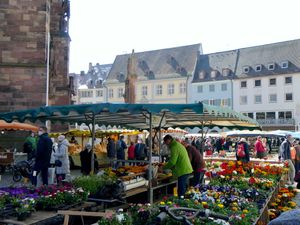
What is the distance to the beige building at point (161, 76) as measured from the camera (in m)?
61.3

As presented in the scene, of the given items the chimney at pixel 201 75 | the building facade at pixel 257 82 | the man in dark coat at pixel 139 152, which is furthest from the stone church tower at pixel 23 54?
the chimney at pixel 201 75

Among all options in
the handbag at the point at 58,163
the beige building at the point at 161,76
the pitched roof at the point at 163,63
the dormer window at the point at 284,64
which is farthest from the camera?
the pitched roof at the point at 163,63

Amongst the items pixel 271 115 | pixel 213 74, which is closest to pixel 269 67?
pixel 271 115

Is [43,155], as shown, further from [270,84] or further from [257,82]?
[257,82]

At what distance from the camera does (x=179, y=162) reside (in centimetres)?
859

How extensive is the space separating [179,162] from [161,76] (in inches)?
2171

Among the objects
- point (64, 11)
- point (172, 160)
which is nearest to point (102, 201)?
point (172, 160)

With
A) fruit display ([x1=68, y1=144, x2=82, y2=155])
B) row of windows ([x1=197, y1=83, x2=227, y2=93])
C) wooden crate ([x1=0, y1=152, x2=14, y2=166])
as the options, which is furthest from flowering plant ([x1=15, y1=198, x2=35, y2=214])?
row of windows ([x1=197, y1=83, x2=227, y2=93])

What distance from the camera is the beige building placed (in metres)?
61.3

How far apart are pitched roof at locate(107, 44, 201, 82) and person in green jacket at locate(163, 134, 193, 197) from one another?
5276 centimetres

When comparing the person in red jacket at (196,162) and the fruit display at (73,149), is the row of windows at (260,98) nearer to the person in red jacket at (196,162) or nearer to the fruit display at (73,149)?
the fruit display at (73,149)

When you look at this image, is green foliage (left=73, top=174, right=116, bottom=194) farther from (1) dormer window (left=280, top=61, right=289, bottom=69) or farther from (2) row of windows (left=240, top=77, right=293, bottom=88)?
(1) dormer window (left=280, top=61, right=289, bottom=69)

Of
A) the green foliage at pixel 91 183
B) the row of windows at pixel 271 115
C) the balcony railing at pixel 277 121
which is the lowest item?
the green foliage at pixel 91 183

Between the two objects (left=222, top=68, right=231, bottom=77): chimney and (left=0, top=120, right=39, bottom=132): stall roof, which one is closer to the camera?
(left=0, top=120, right=39, bottom=132): stall roof
